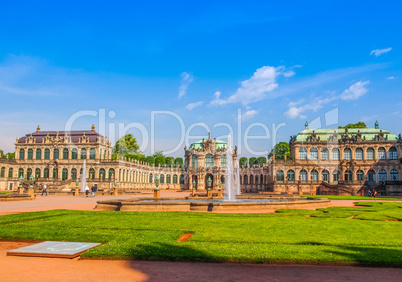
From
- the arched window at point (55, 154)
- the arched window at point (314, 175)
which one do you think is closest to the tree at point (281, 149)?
the arched window at point (314, 175)

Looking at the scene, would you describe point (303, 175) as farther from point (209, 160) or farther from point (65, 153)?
point (65, 153)

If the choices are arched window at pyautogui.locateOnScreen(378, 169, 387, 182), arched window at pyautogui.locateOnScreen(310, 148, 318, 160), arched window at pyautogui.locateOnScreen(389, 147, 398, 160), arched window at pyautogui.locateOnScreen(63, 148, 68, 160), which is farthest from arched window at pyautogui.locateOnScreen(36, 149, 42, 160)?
arched window at pyautogui.locateOnScreen(389, 147, 398, 160)

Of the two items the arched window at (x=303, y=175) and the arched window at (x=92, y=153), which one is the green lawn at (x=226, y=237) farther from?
the arched window at (x=92, y=153)

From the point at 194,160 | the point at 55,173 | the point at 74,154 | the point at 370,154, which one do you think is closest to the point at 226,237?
the point at 370,154

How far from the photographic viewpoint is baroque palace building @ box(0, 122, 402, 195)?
238 feet

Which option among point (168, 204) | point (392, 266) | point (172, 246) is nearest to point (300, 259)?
point (392, 266)

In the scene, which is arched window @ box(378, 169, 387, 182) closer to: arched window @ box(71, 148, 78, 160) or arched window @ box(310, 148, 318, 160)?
arched window @ box(310, 148, 318, 160)

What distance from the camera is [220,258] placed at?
970 cm

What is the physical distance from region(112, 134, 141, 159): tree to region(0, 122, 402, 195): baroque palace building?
1822 cm

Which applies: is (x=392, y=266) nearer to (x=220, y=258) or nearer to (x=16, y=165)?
(x=220, y=258)

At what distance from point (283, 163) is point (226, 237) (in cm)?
6523

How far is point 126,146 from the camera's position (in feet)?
364

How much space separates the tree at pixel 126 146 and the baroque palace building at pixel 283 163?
18216 millimetres

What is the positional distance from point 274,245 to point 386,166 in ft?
233
